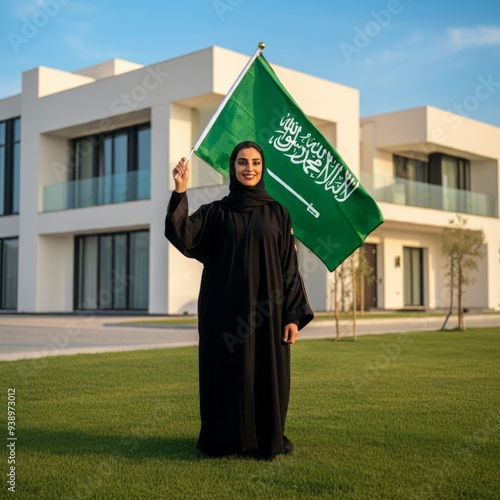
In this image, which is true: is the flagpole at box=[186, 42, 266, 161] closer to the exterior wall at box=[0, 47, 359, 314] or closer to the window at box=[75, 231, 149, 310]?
the exterior wall at box=[0, 47, 359, 314]

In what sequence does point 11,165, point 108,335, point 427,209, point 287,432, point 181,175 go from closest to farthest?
point 181,175 → point 287,432 → point 108,335 → point 427,209 → point 11,165

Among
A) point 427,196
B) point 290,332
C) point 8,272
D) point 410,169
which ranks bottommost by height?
point 290,332

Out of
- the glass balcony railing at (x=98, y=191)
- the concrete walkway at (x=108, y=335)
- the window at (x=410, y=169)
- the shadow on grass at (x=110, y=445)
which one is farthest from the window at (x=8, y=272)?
the shadow on grass at (x=110, y=445)

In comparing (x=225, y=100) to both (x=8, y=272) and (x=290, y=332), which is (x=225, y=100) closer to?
(x=290, y=332)

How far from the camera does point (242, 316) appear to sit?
5.45 m

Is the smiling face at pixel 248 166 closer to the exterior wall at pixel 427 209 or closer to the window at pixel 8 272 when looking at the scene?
the exterior wall at pixel 427 209

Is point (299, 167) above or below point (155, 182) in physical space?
below

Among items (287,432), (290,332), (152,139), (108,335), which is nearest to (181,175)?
(290,332)

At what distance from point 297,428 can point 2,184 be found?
96.4 feet

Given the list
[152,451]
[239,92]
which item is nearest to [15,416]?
[152,451]

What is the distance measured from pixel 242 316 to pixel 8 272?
96.7 ft

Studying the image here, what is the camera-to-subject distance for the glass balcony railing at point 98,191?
89.5 ft

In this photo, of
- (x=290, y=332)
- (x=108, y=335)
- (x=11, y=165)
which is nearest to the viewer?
(x=290, y=332)

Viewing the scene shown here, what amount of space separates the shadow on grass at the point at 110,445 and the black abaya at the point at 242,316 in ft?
0.90
